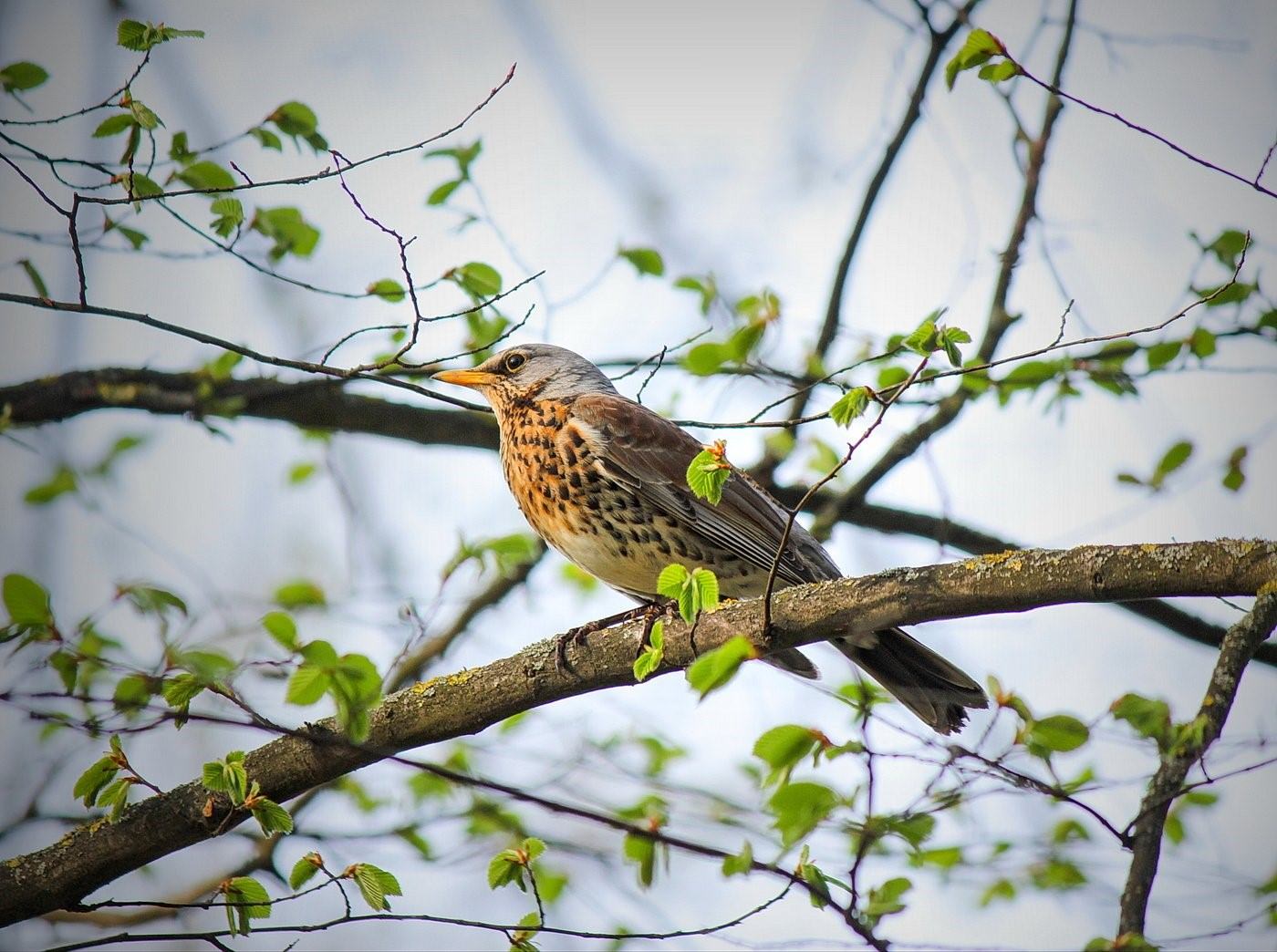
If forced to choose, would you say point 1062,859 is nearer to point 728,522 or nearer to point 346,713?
point 728,522

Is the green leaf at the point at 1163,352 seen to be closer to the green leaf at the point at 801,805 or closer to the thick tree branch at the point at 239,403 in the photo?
the green leaf at the point at 801,805

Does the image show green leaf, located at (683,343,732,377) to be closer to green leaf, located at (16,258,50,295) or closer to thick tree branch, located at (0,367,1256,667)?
thick tree branch, located at (0,367,1256,667)

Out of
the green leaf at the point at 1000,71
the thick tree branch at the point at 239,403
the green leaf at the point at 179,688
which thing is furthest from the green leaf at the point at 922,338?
the thick tree branch at the point at 239,403

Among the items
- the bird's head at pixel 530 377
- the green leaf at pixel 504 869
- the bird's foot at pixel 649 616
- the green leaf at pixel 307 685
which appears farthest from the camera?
the bird's head at pixel 530 377

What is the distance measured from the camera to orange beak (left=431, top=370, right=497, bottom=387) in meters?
6.33

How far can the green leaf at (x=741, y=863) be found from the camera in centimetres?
298

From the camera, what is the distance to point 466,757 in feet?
21.0

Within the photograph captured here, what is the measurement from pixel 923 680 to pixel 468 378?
298 cm

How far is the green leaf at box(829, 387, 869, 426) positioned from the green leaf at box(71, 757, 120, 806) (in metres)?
2.31

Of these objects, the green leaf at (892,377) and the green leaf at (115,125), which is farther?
the green leaf at (892,377)

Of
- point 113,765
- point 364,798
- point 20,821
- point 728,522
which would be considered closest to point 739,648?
point 113,765

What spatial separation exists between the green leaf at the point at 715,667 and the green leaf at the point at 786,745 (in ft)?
1.16

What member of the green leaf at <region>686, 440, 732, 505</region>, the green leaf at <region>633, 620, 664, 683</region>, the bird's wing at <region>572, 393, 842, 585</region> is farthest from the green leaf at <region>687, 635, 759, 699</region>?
the bird's wing at <region>572, 393, 842, 585</region>

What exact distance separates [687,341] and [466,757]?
112 inches
